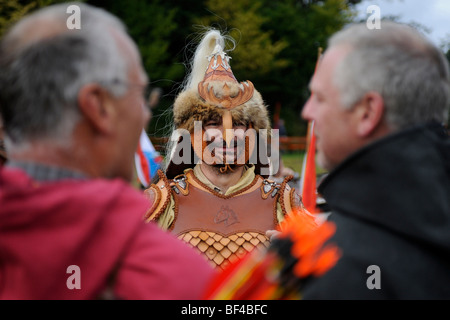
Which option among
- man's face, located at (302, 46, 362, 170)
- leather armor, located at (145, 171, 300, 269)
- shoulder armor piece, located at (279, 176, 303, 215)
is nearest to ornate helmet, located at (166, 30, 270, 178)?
leather armor, located at (145, 171, 300, 269)

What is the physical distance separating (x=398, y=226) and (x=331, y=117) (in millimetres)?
377

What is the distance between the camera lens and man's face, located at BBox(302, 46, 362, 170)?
1492 millimetres

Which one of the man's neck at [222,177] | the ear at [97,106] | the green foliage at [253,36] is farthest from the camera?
the green foliage at [253,36]

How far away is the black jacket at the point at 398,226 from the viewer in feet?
4.34

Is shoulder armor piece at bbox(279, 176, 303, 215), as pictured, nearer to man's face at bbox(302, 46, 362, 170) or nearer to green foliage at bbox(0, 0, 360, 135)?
man's face at bbox(302, 46, 362, 170)

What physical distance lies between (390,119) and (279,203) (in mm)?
1758

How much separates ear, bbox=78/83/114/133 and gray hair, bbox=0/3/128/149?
0.02m

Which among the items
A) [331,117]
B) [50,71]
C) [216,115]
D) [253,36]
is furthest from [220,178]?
[253,36]

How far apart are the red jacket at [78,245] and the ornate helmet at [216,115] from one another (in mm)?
1883

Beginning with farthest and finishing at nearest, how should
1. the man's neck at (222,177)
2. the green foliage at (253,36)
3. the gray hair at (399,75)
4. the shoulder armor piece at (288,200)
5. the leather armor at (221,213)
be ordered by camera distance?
the green foliage at (253,36), the man's neck at (222,177), the shoulder armor piece at (288,200), the leather armor at (221,213), the gray hair at (399,75)

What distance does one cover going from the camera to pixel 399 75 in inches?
55.1

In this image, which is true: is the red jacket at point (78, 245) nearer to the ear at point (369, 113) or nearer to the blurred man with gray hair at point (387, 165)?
the blurred man with gray hair at point (387, 165)

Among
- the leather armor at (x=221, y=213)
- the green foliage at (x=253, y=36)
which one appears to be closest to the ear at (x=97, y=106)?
the leather armor at (x=221, y=213)

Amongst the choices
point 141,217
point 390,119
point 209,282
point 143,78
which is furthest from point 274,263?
point 143,78
